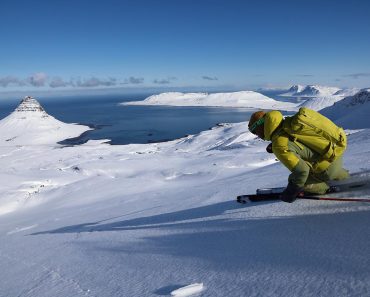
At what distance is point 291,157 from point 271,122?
413 mm

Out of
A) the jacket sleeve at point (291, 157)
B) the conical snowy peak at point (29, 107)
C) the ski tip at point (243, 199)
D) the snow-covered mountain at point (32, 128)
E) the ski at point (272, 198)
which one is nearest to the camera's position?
the jacket sleeve at point (291, 157)

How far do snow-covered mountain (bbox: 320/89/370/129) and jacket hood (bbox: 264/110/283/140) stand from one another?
5132 centimetres

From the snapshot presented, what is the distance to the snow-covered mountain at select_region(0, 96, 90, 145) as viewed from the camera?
308ft

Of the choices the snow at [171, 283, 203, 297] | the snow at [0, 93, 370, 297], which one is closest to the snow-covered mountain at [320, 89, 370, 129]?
the snow at [0, 93, 370, 297]

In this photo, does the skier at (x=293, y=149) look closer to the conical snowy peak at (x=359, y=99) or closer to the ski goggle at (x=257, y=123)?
the ski goggle at (x=257, y=123)

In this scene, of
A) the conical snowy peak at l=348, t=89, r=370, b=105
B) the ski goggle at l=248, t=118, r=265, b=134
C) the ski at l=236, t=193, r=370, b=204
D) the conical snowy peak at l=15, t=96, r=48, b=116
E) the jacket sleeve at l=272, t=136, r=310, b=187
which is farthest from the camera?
the conical snowy peak at l=15, t=96, r=48, b=116

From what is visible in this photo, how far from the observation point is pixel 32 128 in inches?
4311

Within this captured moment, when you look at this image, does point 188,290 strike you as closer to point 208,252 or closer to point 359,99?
point 208,252

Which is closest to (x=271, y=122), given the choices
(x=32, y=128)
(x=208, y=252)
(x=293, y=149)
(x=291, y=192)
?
(x=293, y=149)

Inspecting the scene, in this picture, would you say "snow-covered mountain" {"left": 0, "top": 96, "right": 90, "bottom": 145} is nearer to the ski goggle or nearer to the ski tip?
the ski tip

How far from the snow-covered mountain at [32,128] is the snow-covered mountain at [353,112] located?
69.9m

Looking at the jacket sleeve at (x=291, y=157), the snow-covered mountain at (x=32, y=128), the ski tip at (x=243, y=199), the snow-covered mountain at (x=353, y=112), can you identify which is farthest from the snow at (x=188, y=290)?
the snow-covered mountain at (x=32, y=128)

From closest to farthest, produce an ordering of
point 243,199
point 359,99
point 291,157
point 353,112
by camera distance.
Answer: point 291,157 → point 243,199 → point 353,112 → point 359,99

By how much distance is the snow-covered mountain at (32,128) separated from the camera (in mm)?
93875
